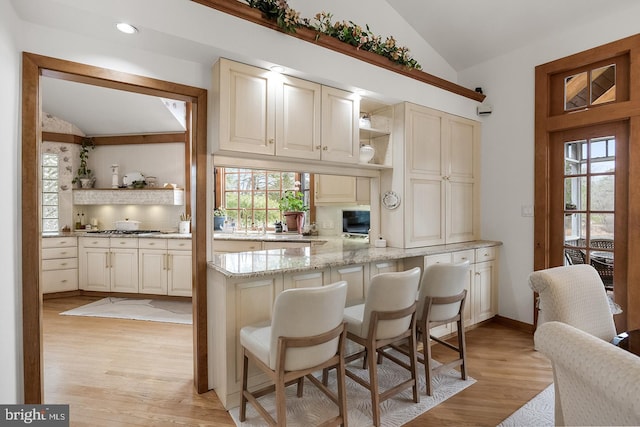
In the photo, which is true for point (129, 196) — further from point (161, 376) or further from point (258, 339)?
point (258, 339)

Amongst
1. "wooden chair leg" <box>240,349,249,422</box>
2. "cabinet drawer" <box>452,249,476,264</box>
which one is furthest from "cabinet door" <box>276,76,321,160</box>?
"cabinet drawer" <box>452,249,476,264</box>

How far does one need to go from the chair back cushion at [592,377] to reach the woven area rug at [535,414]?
4.36ft

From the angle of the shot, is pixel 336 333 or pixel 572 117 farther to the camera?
pixel 572 117

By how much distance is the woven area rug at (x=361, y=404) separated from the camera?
1.96m

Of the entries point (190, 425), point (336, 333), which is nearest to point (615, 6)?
point (336, 333)

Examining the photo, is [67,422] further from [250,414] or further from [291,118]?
[291,118]

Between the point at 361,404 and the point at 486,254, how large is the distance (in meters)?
2.27

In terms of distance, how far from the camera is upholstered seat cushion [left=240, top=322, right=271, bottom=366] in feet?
5.68

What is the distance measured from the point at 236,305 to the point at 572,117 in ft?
11.7

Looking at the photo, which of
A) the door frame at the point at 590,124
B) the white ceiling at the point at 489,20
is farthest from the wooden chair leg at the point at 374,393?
the white ceiling at the point at 489,20

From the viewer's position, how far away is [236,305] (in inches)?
82.5

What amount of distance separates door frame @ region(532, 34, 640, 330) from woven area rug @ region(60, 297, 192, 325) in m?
4.13

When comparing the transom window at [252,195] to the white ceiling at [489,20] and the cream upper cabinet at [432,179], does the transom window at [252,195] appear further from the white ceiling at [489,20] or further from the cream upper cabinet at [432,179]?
the white ceiling at [489,20]

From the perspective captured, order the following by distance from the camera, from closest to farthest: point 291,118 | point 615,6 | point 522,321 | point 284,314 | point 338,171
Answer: point 284,314
point 291,118
point 615,6
point 338,171
point 522,321
